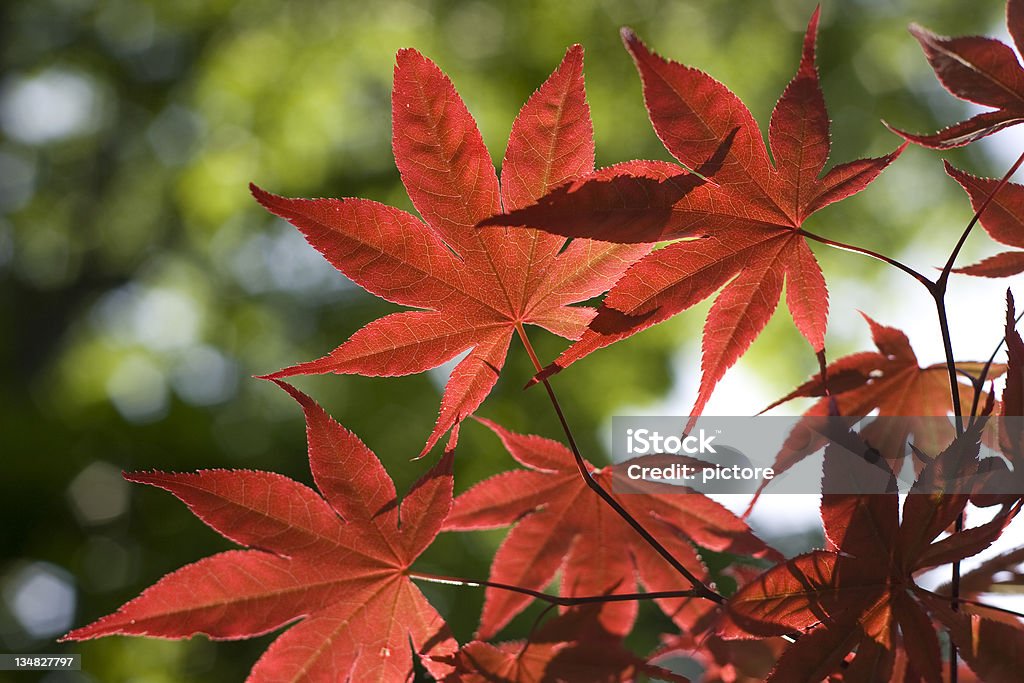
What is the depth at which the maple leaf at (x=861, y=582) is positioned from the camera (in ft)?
1.34

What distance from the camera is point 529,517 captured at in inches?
25.1

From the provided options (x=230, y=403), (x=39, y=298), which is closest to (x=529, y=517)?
(x=230, y=403)

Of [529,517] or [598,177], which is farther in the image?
[529,517]

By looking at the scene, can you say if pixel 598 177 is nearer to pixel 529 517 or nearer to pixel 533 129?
pixel 533 129

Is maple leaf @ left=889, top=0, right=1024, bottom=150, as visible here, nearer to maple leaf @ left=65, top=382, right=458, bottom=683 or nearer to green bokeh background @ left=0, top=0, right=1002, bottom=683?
maple leaf @ left=65, top=382, right=458, bottom=683

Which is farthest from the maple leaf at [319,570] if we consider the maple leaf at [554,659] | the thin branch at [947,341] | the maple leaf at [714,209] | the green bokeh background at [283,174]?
the green bokeh background at [283,174]

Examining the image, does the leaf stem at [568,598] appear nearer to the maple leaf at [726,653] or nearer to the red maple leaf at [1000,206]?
the maple leaf at [726,653]

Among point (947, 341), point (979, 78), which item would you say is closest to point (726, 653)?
point (947, 341)

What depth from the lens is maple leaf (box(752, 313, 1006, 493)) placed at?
62 cm

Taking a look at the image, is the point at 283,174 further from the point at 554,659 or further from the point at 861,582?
the point at 861,582

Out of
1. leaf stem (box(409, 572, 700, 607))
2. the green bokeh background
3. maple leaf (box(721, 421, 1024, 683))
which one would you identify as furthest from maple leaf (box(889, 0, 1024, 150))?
the green bokeh background

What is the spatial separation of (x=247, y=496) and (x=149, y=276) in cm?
604

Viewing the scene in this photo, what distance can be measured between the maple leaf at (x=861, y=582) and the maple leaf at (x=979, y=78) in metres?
0.18

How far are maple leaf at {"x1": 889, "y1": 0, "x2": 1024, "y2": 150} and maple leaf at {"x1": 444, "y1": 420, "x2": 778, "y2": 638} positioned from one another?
303mm
